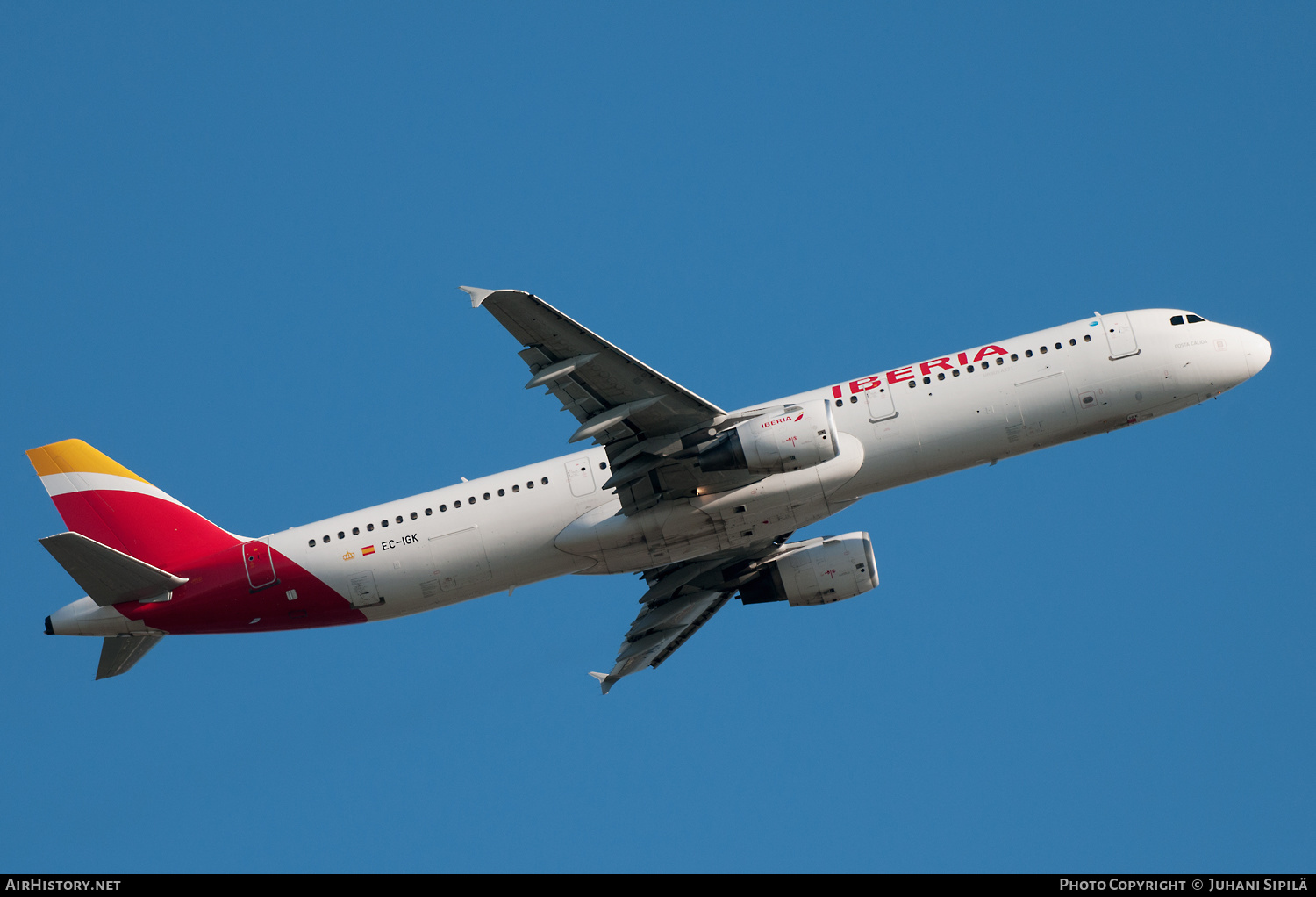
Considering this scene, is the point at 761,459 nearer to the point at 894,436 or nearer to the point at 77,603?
the point at 894,436

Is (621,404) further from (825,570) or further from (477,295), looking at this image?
(825,570)

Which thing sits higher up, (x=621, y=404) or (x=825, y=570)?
(x=621, y=404)

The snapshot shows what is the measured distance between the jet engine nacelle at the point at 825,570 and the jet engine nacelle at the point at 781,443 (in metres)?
7.72

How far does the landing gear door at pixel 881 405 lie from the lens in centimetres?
3522

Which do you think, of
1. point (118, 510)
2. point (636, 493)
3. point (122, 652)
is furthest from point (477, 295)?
point (122, 652)

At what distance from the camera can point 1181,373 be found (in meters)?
35.9

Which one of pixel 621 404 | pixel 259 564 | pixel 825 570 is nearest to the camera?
pixel 621 404

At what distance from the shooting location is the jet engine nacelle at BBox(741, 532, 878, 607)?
4022cm

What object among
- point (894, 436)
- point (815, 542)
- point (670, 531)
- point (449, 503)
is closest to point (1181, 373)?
point (894, 436)

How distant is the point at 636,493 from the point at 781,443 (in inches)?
186

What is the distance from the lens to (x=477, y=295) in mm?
28641

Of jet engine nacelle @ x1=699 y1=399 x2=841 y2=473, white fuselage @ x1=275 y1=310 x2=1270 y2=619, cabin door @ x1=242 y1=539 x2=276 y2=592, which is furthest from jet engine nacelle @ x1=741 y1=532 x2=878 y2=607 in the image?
cabin door @ x1=242 y1=539 x2=276 y2=592

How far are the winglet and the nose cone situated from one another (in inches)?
916
